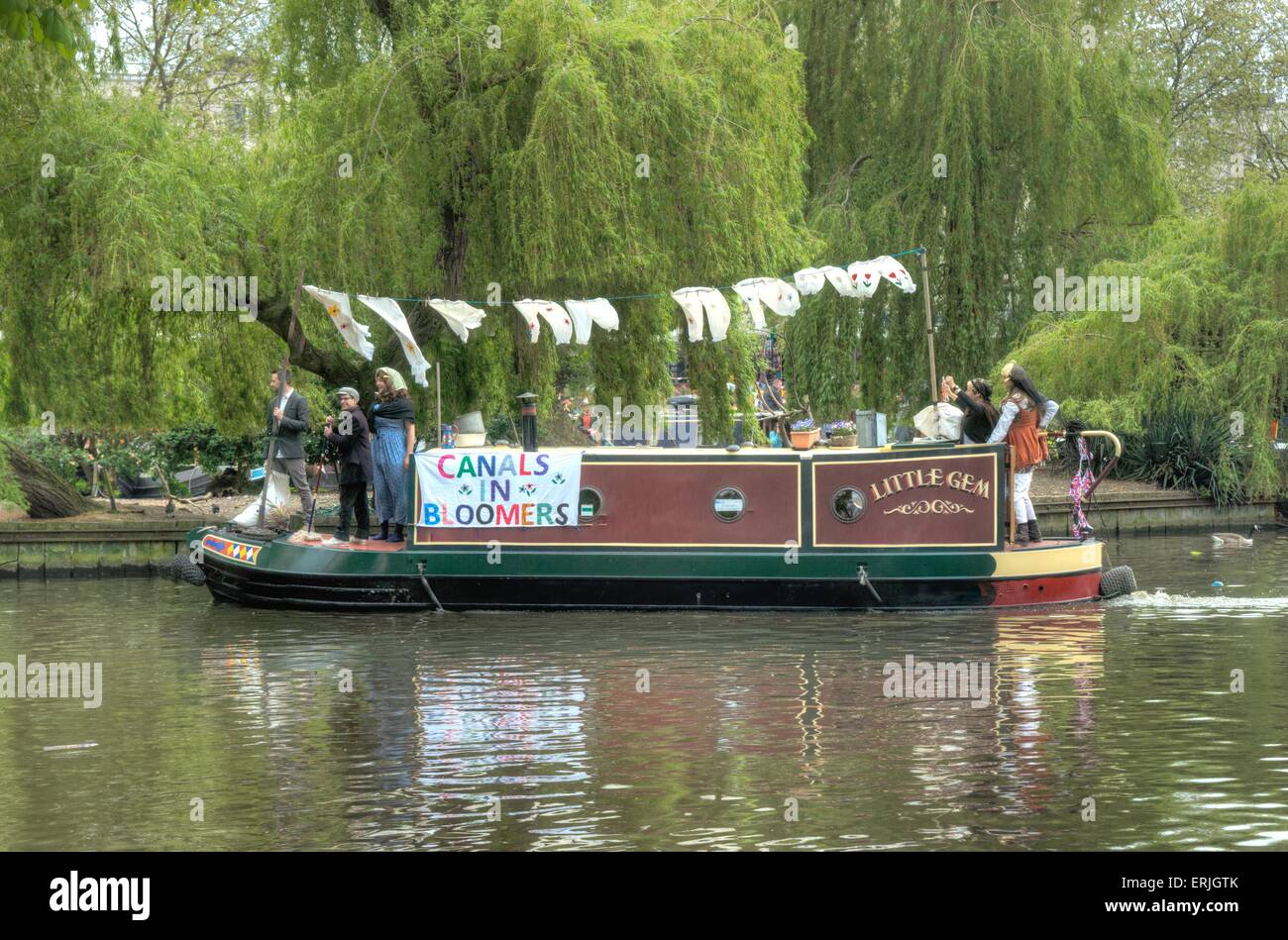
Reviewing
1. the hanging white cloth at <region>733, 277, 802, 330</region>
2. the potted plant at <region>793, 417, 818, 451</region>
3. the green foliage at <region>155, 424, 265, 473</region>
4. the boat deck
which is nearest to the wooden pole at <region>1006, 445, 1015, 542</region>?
the boat deck

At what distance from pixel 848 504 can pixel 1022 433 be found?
1.96m

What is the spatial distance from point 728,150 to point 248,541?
7570 millimetres

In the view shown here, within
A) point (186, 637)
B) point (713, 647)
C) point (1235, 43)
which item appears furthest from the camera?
point (1235, 43)

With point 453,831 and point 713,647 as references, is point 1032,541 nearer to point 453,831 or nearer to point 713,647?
point 713,647

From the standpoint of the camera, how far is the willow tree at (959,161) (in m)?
28.0

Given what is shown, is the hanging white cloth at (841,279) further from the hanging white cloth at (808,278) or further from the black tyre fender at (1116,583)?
the black tyre fender at (1116,583)

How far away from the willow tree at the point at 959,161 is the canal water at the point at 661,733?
1122cm

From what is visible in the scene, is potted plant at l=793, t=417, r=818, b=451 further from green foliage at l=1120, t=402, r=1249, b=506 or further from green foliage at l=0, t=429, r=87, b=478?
green foliage at l=0, t=429, r=87, b=478

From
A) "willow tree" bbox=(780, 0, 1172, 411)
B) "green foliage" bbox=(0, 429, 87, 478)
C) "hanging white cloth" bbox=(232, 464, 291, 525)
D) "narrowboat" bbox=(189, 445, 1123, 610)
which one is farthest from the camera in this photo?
"willow tree" bbox=(780, 0, 1172, 411)

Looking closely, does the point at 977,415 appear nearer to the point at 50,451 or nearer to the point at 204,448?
the point at 204,448

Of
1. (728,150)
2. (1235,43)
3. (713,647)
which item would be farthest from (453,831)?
(1235,43)

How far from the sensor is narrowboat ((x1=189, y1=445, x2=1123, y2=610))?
1797 centimetres

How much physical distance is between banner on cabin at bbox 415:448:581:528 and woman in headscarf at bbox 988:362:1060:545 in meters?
4.56
